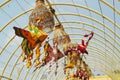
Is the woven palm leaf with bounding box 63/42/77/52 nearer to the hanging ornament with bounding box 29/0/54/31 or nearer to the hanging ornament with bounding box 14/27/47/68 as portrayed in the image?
the hanging ornament with bounding box 29/0/54/31

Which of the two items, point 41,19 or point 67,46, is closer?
point 41,19

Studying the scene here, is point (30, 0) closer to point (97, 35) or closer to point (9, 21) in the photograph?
point (9, 21)

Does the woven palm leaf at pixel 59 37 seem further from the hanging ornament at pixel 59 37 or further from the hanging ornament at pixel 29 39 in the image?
the hanging ornament at pixel 29 39

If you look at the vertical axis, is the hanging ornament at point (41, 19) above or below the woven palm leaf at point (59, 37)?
below

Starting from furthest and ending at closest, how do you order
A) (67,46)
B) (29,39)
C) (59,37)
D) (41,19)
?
(67,46) → (59,37) → (41,19) → (29,39)

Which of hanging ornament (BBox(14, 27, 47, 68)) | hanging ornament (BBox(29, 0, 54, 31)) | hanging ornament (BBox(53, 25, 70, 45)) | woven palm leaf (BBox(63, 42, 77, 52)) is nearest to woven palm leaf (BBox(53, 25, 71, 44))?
hanging ornament (BBox(53, 25, 70, 45))

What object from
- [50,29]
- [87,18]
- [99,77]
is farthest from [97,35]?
[99,77]

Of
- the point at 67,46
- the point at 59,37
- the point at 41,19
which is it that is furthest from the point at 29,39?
the point at 67,46

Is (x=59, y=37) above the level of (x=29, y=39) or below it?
above

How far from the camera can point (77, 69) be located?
14953 mm

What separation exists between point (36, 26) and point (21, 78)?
17997 mm

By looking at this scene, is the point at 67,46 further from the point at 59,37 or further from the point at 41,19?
the point at 41,19

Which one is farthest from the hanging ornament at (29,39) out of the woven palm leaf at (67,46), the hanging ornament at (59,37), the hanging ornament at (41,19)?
the woven palm leaf at (67,46)

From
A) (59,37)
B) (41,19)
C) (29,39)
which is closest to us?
(29,39)
